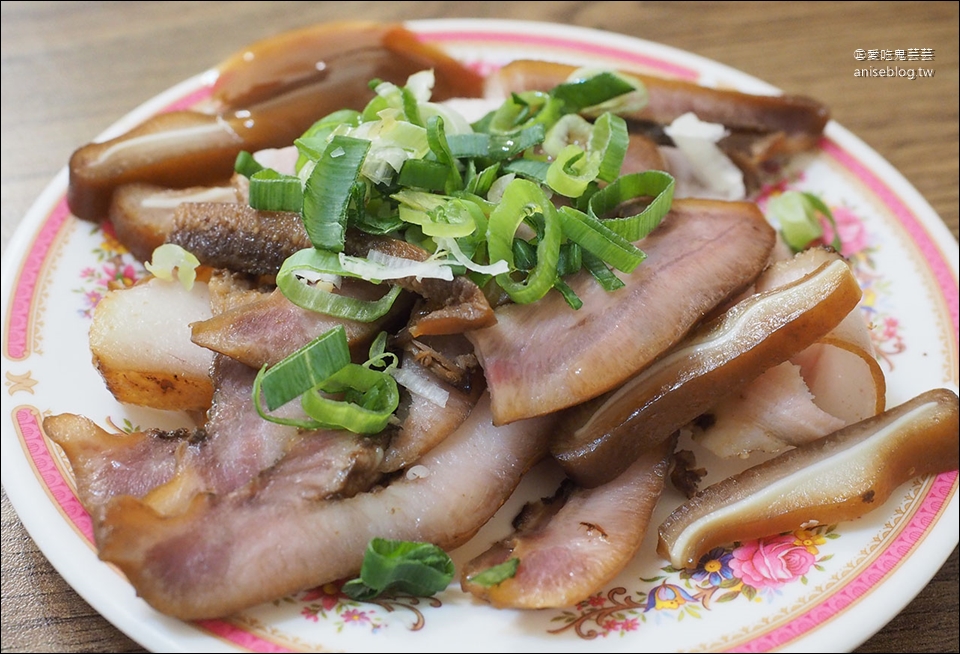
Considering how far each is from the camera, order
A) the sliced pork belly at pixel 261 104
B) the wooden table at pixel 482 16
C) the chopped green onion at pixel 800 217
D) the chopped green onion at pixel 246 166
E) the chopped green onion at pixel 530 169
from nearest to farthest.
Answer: the chopped green onion at pixel 530 169
the chopped green onion at pixel 246 166
the sliced pork belly at pixel 261 104
the chopped green onion at pixel 800 217
the wooden table at pixel 482 16

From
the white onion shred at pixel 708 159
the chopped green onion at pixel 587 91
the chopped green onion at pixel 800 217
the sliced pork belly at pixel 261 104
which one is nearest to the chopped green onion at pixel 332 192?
the sliced pork belly at pixel 261 104

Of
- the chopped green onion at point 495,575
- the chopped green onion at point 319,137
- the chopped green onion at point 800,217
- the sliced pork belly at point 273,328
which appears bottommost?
the chopped green onion at point 495,575

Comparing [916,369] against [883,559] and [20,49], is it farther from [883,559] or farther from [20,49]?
[20,49]

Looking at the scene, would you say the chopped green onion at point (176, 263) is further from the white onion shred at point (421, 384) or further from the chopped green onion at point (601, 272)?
the chopped green onion at point (601, 272)

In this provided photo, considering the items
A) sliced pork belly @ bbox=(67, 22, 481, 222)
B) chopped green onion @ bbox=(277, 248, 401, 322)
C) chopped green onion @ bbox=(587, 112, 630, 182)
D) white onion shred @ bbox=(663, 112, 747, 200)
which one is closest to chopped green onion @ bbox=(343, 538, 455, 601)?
chopped green onion @ bbox=(277, 248, 401, 322)

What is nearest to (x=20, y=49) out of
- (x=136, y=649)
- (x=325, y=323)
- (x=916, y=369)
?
(x=325, y=323)

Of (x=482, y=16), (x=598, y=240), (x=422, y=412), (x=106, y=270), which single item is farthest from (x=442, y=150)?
(x=482, y=16)
